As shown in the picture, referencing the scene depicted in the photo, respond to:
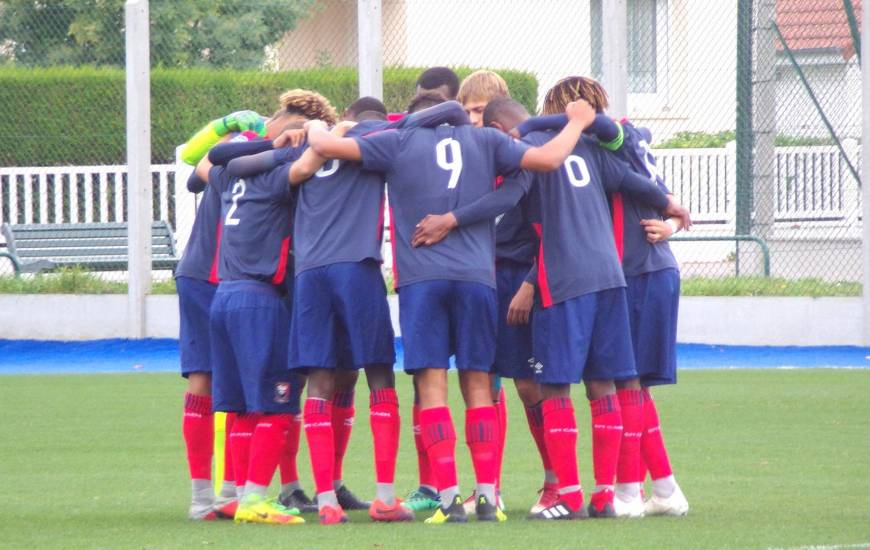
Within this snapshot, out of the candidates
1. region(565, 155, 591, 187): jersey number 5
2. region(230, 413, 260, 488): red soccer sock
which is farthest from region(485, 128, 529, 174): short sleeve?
region(230, 413, 260, 488): red soccer sock

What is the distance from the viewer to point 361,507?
7273 millimetres

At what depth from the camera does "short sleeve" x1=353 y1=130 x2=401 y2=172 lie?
6535mm

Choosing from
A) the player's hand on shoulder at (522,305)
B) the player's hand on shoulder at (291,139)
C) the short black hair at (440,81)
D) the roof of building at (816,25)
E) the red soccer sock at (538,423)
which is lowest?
the red soccer sock at (538,423)

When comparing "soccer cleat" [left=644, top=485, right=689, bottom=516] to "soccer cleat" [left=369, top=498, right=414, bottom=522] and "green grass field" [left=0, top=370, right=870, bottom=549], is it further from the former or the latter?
"soccer cleat" [left=369, top=498, right=414, bottom=522]

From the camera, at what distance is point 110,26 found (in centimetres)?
1656

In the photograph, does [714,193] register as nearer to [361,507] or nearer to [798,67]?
[798,67]

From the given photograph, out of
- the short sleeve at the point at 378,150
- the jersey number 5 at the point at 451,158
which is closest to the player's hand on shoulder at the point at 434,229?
the jersey number 5 at the point at 451,158

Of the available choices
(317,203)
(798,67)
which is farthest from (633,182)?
(798,67)

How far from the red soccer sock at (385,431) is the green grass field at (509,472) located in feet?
0.79

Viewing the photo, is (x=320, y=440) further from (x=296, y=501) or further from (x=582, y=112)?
(x=582, y=112)

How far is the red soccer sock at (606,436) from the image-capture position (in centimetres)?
661

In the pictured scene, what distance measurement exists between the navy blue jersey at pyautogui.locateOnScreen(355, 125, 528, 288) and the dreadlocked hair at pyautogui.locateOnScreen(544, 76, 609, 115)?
0.38m

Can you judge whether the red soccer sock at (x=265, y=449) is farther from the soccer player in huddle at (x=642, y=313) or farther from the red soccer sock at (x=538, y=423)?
the soccer player in huddle at (x=642, y=313)

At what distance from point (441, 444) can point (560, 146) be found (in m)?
1.33
